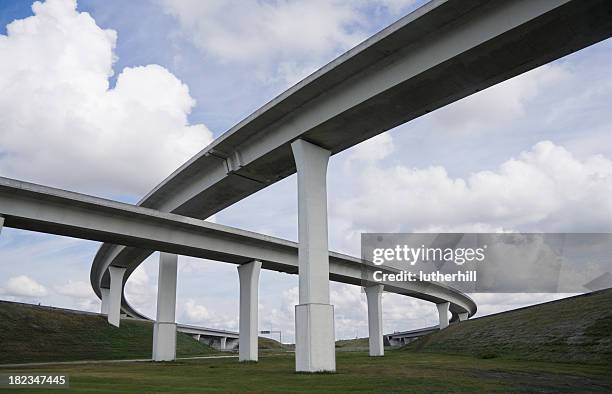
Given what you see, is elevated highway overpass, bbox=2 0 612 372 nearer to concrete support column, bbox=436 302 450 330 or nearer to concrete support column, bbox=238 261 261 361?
concrete support column, bbox=238 261 261 361

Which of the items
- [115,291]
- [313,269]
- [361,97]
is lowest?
[313,269]

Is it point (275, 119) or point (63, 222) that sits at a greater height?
point (275, 119)

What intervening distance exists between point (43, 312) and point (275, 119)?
140 ft

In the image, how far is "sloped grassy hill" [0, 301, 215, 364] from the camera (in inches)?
1716

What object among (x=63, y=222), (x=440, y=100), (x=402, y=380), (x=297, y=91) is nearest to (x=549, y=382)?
(x=402, y=380)

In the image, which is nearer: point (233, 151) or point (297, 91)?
point (297, 91)

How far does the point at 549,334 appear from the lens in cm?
3316

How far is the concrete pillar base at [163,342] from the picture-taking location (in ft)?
133

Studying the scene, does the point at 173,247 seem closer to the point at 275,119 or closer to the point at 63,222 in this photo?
the point at 63,222

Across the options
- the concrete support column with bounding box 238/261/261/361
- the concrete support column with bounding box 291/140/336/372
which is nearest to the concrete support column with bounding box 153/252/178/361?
the concrete support column with bounding box 238/261/261/361

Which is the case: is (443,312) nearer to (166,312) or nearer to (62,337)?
(166,312)

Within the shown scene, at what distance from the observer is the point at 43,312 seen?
5478 cm

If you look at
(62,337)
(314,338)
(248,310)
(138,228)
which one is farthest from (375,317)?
(314,338)

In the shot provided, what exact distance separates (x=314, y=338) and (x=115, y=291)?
138 feet
